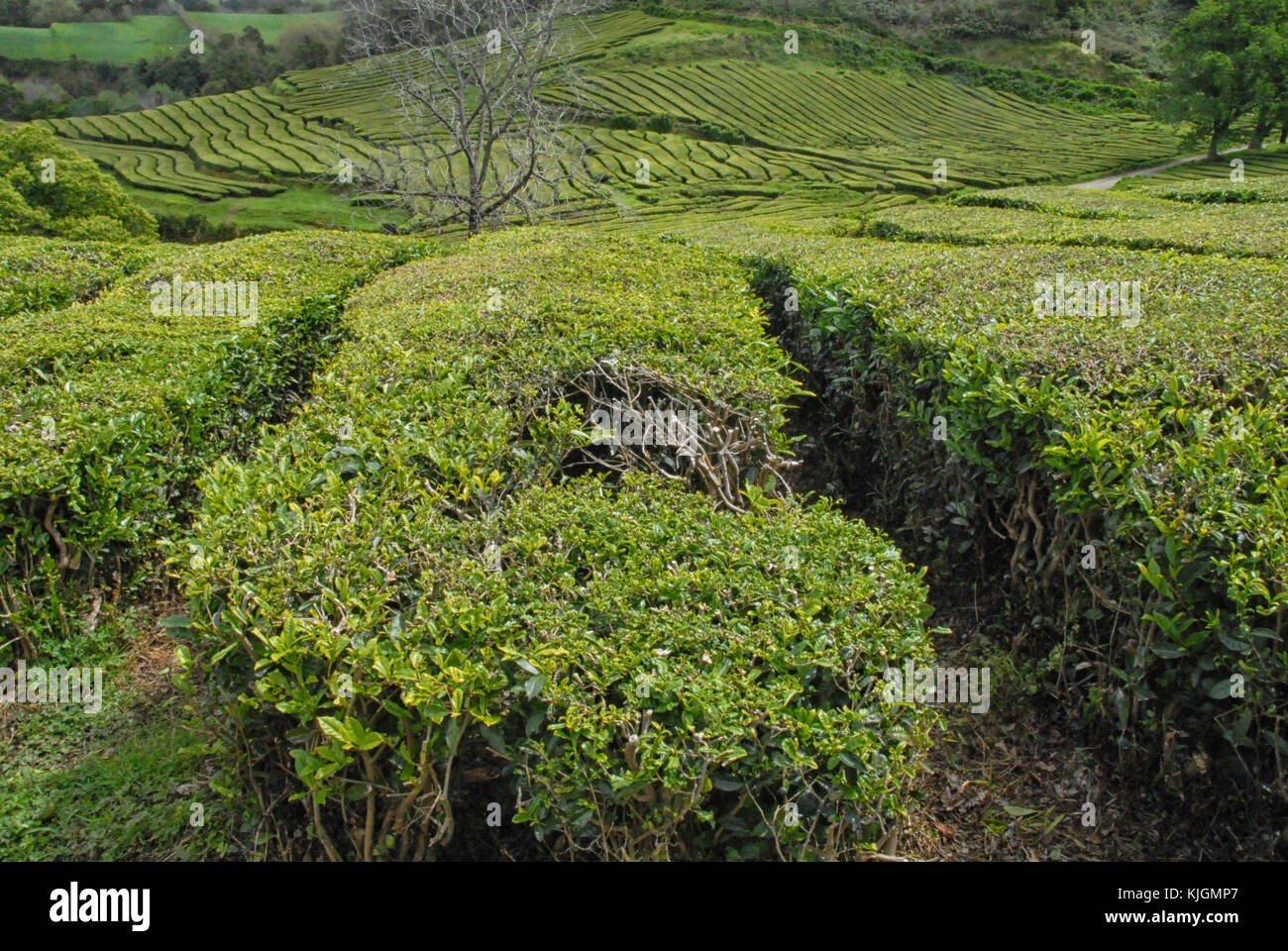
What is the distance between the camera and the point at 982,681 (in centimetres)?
397

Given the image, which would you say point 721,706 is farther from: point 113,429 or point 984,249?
point 984,249

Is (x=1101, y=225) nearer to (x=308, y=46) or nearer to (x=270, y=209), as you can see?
(x=270, y=209)

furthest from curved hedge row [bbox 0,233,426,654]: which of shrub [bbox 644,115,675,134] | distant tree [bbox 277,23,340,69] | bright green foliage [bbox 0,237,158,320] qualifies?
distant tree [bbox 277,23,340,69]

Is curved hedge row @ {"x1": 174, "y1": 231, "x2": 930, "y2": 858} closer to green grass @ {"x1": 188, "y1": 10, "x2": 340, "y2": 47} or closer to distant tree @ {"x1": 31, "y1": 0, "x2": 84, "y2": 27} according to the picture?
green grass @ {"x1": 188, "y1": 10, "x2": 340, "y2": 47}

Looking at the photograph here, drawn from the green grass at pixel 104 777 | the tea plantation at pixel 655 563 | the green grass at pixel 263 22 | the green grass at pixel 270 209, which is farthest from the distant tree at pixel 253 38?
the green grass at pixel 104 777

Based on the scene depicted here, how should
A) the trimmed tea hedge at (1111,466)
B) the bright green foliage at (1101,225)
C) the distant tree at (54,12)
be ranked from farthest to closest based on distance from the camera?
the distant tree at (54,12)
the bright green foliage at (1101,225)
the trimmed tea hedge at (1111,466)

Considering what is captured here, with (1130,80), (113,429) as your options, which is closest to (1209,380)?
(113,429)

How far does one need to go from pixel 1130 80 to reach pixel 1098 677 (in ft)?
209

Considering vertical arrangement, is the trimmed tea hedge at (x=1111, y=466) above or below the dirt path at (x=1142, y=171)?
below

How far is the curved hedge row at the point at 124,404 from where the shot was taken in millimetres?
4223

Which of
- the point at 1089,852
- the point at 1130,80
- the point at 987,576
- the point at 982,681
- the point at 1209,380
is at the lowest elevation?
the point at 1089,852

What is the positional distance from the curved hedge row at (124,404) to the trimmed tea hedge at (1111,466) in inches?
176

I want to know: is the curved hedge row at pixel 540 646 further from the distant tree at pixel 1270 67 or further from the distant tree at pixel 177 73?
the distant tree at pixel 177 73

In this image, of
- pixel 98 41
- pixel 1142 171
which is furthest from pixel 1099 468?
pixel 98 41
